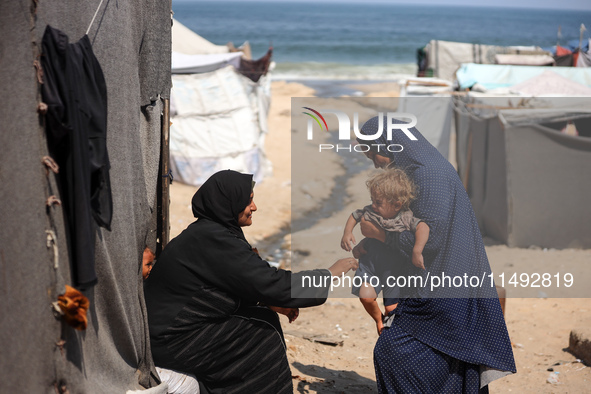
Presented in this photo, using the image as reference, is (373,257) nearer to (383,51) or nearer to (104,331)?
(104,331)

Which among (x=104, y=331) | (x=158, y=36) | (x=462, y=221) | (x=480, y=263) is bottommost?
(x=104, y=331)

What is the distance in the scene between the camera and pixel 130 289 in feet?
9.32

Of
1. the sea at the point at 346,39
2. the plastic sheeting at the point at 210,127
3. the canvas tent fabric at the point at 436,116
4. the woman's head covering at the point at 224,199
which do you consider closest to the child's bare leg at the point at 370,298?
the woman's head covering at the point at 224,199

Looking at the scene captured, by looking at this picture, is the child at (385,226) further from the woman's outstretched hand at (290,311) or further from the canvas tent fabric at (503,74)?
the canvas tent fabric at (503,74)

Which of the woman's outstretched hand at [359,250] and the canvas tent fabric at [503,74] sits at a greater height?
the canvas tent fabric at [503,74]

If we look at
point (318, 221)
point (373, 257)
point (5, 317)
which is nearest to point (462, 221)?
point (373, 257)

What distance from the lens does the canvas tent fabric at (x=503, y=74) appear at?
10672 millimetres

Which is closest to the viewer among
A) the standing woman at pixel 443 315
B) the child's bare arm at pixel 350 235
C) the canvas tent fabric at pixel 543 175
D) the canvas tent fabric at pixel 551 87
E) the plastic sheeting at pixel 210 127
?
the standing woman at pixel 443 315

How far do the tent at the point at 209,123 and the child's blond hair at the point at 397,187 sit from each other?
24.8ft

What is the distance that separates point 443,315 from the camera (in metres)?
2.94

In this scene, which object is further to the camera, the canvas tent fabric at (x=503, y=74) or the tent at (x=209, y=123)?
the canvas tent fabric at (x=503, y=74)

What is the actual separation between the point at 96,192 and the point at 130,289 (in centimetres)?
58

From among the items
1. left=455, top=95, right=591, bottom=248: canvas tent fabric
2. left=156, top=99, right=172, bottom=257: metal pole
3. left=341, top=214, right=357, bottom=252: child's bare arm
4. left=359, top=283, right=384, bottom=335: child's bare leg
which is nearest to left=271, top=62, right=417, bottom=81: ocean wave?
left=455, top=95, right=591, bottom=248: canvas tent fabric

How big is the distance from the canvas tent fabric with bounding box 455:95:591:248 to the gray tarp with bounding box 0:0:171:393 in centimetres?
528
